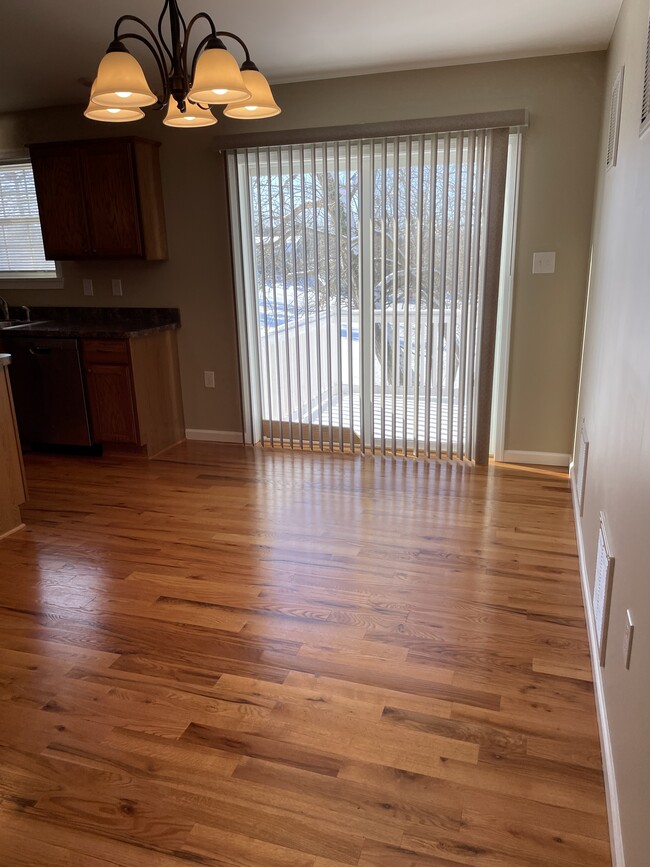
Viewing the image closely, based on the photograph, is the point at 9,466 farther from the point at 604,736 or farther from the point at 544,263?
the point at 544,263

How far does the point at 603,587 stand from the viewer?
198 centimetres

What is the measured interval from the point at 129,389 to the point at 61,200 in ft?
4.88

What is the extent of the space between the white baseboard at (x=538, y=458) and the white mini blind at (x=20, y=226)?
12.6 feet

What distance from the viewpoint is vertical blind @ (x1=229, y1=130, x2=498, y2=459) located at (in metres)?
3.96

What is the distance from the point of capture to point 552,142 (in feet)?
12.3

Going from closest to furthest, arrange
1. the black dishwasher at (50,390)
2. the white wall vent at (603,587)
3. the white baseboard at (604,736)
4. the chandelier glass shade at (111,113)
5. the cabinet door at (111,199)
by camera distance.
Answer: the white baseboard at (604,736) < the white wall vent at (603,587) < the chandelier glass shade at (111,113) < the cabinet door at (111,199) < the black dishwasher at (50,390)

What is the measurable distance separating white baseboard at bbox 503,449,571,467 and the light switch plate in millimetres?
1174

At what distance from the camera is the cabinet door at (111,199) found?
14.3ft

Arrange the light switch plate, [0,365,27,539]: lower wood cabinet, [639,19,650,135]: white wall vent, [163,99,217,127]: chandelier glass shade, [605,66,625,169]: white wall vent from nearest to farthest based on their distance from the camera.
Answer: [639,19,650,135]: white wall vent → [163,99,217,127]: chandelier glass shade → [605,66,625,169]: white wall vent → [0,365,27,539]: lower wood cabinet → the light switch plate

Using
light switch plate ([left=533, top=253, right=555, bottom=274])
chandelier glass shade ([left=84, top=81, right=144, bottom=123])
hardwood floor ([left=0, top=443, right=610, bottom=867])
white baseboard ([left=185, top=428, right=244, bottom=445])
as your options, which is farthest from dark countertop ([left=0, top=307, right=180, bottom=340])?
light switch plate ([left=533, top=253, right=555, bottom=274])

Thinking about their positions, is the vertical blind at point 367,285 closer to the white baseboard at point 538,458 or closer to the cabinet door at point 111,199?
the white baseboard at point 538,458

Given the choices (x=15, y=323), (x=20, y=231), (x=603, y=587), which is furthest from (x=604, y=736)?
(x=20, y=231)

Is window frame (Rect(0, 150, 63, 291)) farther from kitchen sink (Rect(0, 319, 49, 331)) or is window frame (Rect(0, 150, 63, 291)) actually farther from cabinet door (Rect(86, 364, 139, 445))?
cabinet door (Rect(86, 364, 139, 445))

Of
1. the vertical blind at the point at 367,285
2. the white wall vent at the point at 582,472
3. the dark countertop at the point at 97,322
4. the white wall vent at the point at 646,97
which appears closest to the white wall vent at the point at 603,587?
the white wall vent at the point at 582,472
